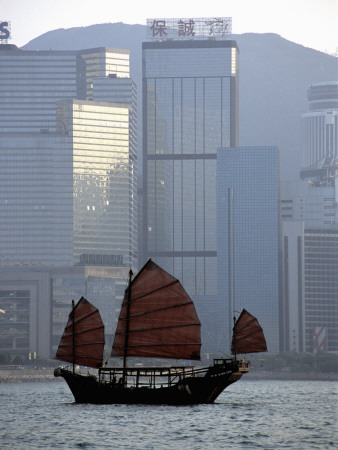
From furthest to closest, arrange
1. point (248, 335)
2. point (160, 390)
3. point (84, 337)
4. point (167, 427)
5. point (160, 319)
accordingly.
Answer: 1. point (248, 335)
2. point (84, 337)
3. point (160, 390)
4. point (160, 319)
5. point (167, 427)

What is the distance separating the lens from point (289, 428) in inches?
2249

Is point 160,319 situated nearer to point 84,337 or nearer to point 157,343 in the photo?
point 157,343

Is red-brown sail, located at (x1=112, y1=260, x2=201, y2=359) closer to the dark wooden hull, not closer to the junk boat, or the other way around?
the junk boat

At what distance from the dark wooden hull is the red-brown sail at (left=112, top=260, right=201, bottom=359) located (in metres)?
2.44

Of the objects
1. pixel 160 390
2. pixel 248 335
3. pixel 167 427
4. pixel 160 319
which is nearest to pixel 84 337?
pixel 160 390

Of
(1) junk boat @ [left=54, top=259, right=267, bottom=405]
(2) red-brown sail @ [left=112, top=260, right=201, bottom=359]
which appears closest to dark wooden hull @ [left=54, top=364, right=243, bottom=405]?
(1) junk boat @ [left=54, top=259, right=267, bottom=405]

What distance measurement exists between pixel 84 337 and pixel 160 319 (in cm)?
1002

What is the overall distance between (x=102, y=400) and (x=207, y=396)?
718 centimetres

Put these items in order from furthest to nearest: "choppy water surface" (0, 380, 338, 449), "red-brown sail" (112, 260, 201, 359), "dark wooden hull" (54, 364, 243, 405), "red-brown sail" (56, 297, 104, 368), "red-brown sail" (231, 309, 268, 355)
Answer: "red-brown sail" (231, 309, 268, 355), "red-brown sail" (56, 297, 104, 368), "dark wooden hull" (54, 364, 243, 405), "red-brown sail" (112, 260, 201, 359), "choppy water surface" (0, 380, 338, 449)

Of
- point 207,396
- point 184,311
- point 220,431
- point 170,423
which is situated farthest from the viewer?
point 207,396

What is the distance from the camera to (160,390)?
7031 centimetres

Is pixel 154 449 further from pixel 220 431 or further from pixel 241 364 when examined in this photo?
pixel 241 364

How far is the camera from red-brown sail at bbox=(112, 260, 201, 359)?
6919 centimetres

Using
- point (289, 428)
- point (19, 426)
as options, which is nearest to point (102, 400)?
point (19, 426)
